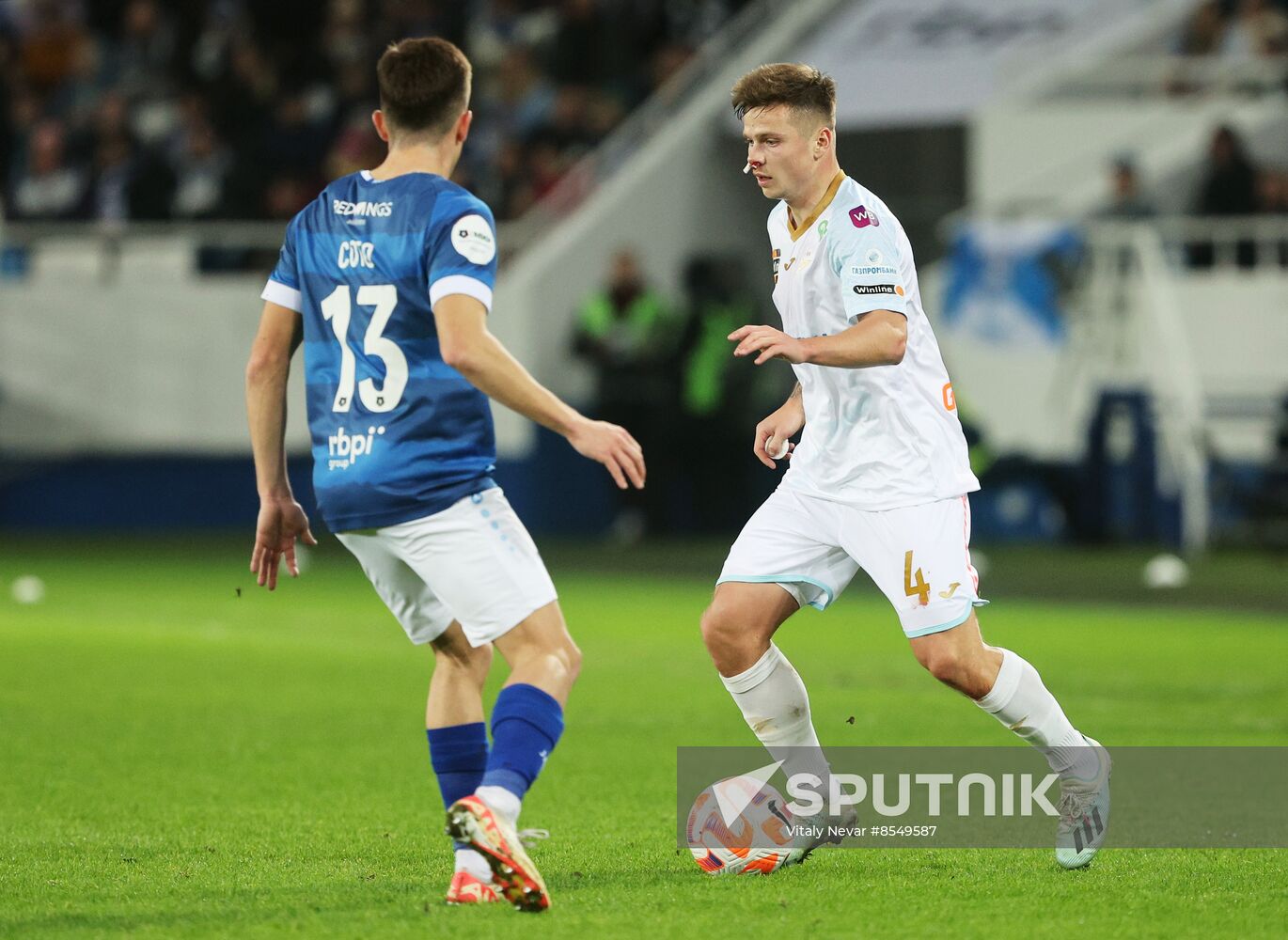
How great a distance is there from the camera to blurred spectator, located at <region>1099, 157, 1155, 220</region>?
1866 centimetres

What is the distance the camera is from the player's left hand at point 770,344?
5137 mm

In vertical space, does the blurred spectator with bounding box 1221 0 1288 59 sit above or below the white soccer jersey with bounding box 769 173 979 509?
above

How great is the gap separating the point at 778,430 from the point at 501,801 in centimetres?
163

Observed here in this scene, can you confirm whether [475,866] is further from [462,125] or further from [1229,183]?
[1229,183]

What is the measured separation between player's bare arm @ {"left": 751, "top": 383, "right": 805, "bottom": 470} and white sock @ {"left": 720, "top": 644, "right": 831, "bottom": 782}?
0.58 m

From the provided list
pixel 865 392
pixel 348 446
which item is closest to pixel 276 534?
pixel 348 446

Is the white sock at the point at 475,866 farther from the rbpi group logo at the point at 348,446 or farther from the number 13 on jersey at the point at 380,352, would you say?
the number 13 on jersey at the point at 380,352

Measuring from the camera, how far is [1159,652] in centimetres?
1119

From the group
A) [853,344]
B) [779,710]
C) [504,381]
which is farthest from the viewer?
[779,710]

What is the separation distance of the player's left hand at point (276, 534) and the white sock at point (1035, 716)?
1.89 meters

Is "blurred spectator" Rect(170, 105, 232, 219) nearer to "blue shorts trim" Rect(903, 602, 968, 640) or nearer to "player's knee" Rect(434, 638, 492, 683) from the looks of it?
"player's knee" Rect(434, 638, 492, 683)

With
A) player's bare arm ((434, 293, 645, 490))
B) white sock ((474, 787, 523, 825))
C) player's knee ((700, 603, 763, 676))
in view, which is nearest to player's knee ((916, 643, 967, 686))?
player's knee ((700, 603, 763, 676))

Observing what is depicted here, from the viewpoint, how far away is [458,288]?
4.86 meters

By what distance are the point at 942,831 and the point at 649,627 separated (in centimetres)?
618
